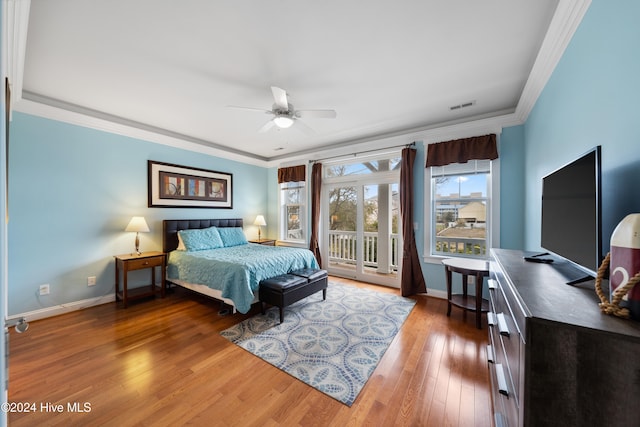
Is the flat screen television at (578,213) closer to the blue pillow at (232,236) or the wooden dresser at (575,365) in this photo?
the wooden dresser at (575,365)

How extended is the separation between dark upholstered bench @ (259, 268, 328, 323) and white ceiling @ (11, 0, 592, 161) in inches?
85.7

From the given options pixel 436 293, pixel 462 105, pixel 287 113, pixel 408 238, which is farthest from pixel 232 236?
pixel 462 105

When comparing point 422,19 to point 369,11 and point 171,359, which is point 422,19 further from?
point 171,359

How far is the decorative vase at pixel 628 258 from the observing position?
76 centimetres

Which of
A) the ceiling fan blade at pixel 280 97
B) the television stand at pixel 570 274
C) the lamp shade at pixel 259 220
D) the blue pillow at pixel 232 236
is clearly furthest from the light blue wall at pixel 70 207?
the television stand at pixel 570 274

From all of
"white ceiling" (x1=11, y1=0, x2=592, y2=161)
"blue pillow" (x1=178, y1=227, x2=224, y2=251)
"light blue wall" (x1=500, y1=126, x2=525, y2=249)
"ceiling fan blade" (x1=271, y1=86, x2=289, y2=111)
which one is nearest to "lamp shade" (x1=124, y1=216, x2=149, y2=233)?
"blue pillow" (x1=178, y1=227, x2=224, y2=251)

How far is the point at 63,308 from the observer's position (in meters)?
3.01

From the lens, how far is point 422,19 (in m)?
1.75

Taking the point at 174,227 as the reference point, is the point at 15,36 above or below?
above

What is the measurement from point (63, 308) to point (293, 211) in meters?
3.86

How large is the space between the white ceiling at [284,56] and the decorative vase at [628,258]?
1.66m

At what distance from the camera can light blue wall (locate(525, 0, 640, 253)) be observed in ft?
3.69

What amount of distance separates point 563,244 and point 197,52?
300cm

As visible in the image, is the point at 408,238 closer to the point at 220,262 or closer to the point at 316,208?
the point at 316,208
